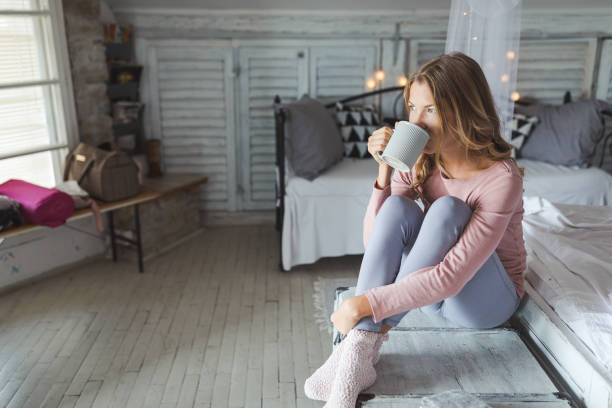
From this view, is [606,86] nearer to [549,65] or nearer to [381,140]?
[549,65]

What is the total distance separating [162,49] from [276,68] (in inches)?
29.2

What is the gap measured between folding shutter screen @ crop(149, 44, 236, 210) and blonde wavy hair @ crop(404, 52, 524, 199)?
226cm

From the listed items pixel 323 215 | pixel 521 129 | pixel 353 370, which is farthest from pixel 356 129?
pixel 353 370

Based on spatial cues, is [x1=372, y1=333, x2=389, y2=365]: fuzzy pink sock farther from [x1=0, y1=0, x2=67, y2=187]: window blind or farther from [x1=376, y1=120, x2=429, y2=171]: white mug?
[x1=0, y1=0, x2=67, y2=187]: window blind

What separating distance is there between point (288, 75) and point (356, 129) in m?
0.60

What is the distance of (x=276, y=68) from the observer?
3.39 metres

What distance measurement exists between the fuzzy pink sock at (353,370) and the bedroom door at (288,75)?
241 cm

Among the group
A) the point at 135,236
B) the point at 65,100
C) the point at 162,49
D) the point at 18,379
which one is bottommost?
the point at 18,379

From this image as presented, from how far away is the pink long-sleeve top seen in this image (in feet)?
4.10

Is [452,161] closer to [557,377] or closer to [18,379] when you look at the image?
[557,377]

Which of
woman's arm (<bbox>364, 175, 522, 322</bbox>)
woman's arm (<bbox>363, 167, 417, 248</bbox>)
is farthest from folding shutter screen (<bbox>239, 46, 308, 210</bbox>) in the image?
woman's arm (<bbox>364, 175, 522, 322</bbox>)

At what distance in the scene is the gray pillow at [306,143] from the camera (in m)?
2.83

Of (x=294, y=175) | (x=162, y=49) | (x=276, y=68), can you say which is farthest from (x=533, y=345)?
(x=162, y=49)

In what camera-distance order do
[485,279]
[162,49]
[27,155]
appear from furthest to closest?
[162,49] < [27,155] < [485,279]
